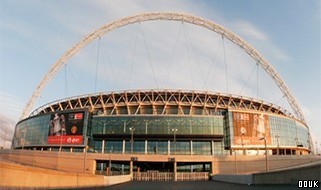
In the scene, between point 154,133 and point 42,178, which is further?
point 154,133

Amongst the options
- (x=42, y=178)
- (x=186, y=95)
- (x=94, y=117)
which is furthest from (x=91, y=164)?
(x=42, y=178)

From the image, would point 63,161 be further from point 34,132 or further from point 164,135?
point 164,135

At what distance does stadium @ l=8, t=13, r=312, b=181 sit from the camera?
252 ft

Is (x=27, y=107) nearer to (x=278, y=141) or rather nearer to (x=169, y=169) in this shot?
(x=169, y=169)

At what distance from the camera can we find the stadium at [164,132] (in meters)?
76.9

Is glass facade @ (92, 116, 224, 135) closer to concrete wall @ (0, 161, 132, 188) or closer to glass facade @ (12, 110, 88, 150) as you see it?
glass facade @ (12, 110, 88, 150)

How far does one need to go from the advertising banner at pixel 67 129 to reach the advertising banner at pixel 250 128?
42.9 m

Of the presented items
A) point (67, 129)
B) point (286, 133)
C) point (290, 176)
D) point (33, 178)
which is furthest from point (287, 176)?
point (286, 133)

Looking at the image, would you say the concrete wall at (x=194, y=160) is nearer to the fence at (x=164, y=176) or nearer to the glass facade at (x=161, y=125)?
the fence at (x=164, y=176)

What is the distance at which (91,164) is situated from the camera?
76.7 metres

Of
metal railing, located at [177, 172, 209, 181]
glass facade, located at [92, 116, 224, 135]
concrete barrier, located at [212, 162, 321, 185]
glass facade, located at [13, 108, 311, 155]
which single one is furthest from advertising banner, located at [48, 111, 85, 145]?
concrete barrier, located at [212, 162, 321, 185]

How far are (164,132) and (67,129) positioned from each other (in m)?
27.3

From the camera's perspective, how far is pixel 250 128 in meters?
88.4

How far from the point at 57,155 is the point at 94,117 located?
16.7m
